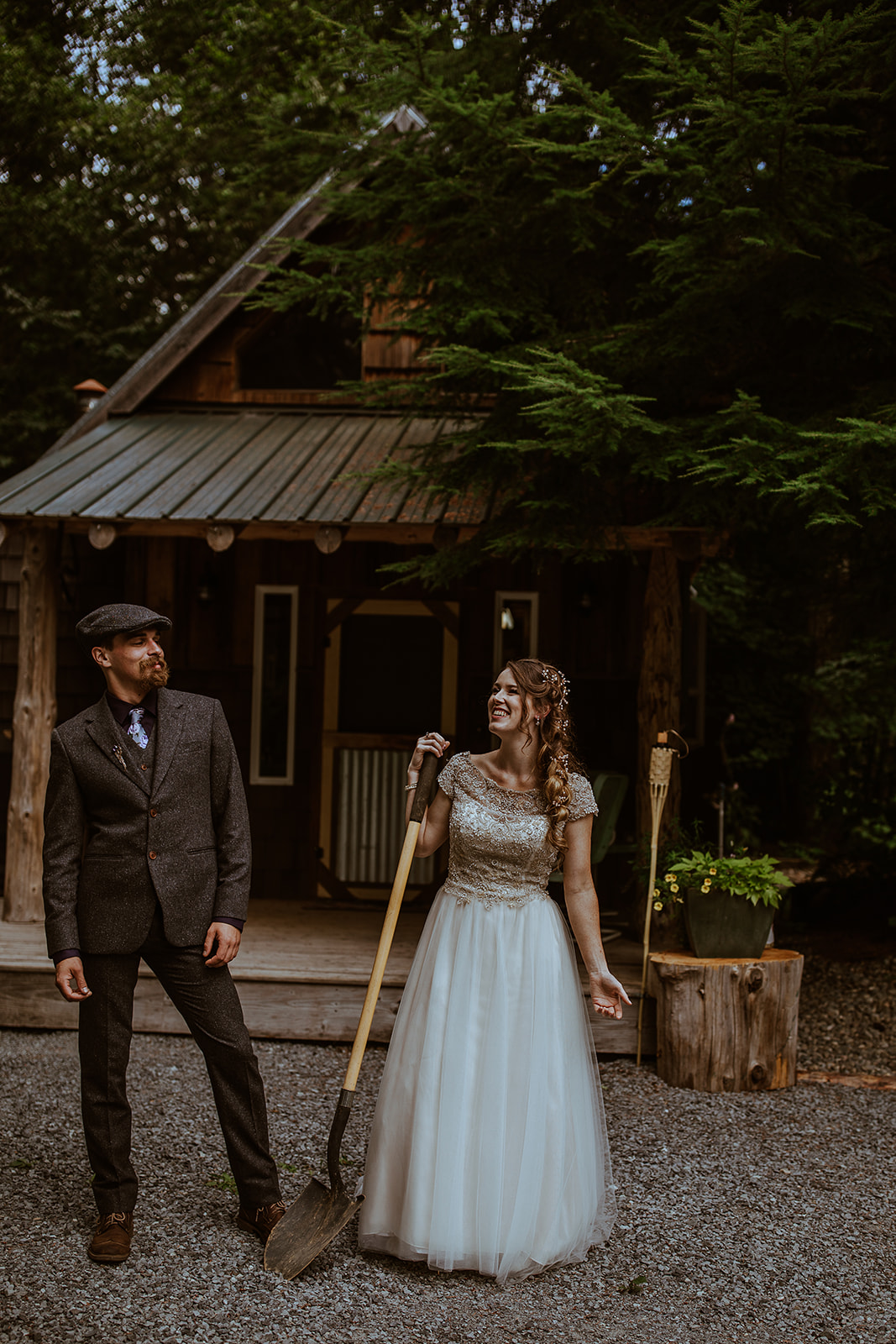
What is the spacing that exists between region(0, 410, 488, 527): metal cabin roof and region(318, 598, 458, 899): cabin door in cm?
124

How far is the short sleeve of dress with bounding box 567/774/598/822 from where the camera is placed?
341 centimetres

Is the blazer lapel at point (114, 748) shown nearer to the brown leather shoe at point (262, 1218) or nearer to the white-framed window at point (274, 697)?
the brown leather shoe at point (262, 1218)

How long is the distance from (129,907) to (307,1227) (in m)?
1.08

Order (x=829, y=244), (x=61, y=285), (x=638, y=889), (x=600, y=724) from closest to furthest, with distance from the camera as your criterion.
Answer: (x=829, y=244), (x=638, y=889), (x=600, y=724), (x=61, y=285)

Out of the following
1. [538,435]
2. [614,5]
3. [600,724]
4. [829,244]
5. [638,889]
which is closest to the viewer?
[829,244]

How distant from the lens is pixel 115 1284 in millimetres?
3156

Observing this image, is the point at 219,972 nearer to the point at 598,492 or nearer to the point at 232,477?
the point at 598,492

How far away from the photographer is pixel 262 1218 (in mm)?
3422

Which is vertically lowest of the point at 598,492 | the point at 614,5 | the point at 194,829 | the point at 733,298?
the point at 194,829

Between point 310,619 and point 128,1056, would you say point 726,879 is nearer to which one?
point 128,1056

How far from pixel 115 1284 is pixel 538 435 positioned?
402cm

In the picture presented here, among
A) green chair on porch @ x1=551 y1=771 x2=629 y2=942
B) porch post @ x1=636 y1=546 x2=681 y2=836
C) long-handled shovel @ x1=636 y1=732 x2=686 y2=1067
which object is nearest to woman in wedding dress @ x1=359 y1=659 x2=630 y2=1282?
long-handled shovel @ x1=636 y1=732 x2=686 y2=1067

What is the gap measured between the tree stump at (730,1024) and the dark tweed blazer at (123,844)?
2556 millimetres

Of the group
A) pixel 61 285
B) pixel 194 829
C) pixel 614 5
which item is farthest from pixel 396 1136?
pixel 61 285
